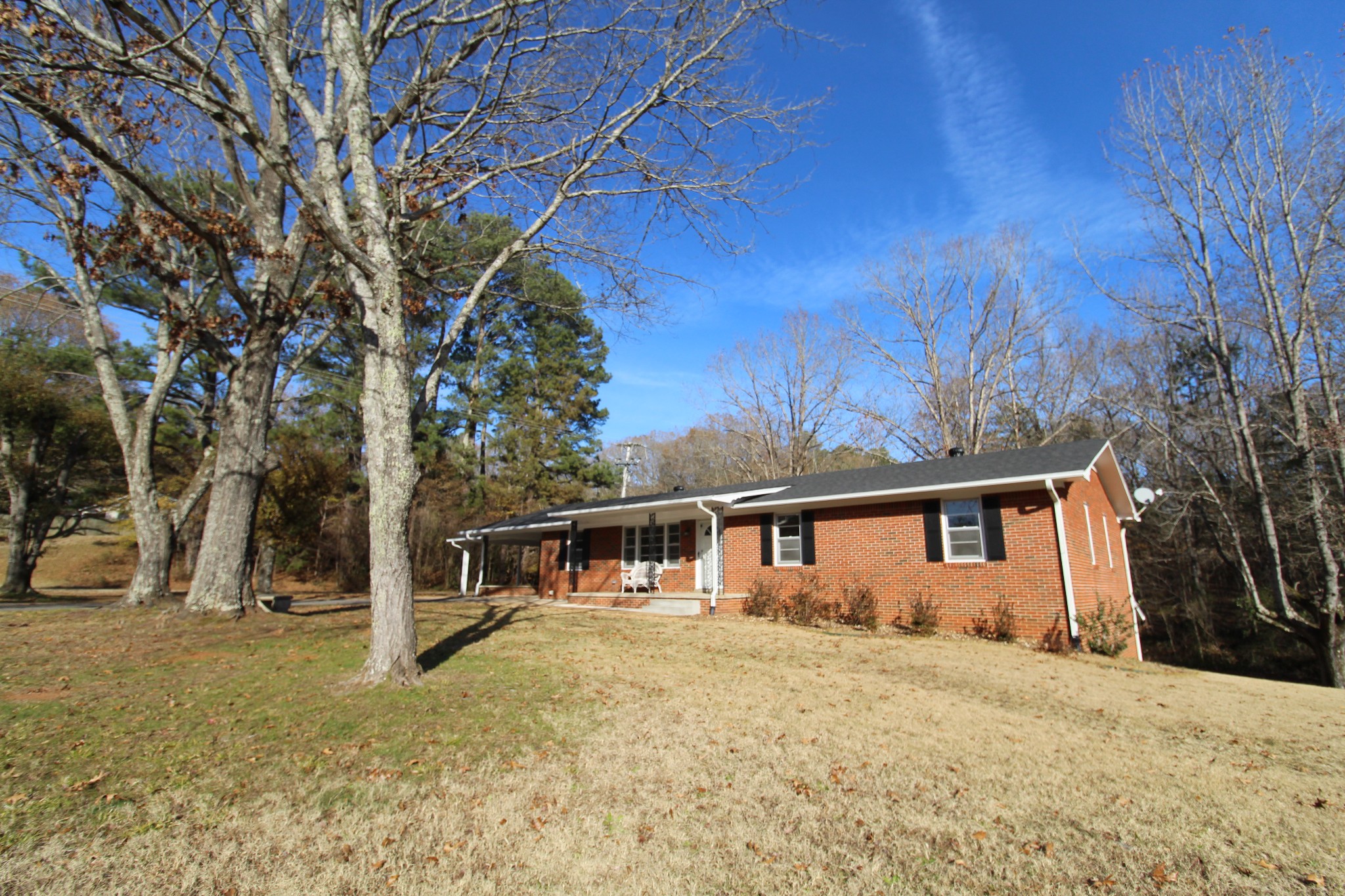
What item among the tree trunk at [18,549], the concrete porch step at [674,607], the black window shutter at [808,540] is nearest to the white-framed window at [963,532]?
the black window shutter at [808,540]

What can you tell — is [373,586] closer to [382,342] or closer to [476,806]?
[382,342]

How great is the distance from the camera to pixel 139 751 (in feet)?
13.3

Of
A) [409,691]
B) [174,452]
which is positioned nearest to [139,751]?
[409,691]

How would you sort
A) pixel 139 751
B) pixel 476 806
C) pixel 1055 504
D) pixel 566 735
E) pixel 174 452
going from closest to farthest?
1. pixel 476 806
2. pixel 139 751
3. pixel 566 735
4. pixel 1055 504
5. pixel 174 452

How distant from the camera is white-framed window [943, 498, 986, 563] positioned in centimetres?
1232

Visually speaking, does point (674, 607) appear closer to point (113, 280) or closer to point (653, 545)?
point (653, 545)

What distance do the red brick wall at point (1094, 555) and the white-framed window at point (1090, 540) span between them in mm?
16

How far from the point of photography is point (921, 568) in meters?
12.7

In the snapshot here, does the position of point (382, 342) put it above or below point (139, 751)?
above

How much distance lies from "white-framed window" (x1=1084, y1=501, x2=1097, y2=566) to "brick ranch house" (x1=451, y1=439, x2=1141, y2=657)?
6 cm

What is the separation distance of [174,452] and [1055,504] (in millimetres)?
27533

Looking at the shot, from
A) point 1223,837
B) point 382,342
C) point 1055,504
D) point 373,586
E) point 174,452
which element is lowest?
point 1223,837

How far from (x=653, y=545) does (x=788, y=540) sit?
448 cm

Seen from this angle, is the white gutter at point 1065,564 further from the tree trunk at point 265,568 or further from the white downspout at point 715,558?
the tree trunk at point 265,568
